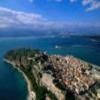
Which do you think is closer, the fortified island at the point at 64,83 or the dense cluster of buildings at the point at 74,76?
the fortified island at the point at 64,83

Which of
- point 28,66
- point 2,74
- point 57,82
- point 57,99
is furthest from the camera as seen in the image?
point 2,74

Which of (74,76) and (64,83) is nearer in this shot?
(64,83)

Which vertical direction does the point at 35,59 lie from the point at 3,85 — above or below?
A: above

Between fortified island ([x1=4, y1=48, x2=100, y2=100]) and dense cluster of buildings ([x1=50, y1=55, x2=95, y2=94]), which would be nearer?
fortified island ([x1=4, y1=48, x2=100, y2=100])

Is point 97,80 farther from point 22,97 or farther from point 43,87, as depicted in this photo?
point 22,97

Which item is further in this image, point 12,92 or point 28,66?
point 28,66

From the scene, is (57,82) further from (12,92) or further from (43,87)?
(12,92)

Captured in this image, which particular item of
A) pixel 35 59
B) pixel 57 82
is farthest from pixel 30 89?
pixel 35 59

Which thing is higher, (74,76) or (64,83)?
(64,83)

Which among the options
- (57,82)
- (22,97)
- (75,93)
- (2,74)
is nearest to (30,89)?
(22,97)

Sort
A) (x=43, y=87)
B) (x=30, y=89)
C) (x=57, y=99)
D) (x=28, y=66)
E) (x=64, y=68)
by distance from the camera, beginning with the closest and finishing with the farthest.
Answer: (x=57, y=99), (x=43, y=87), (x=30, y=89), (x=64, y=68), (x=28, y=66)
